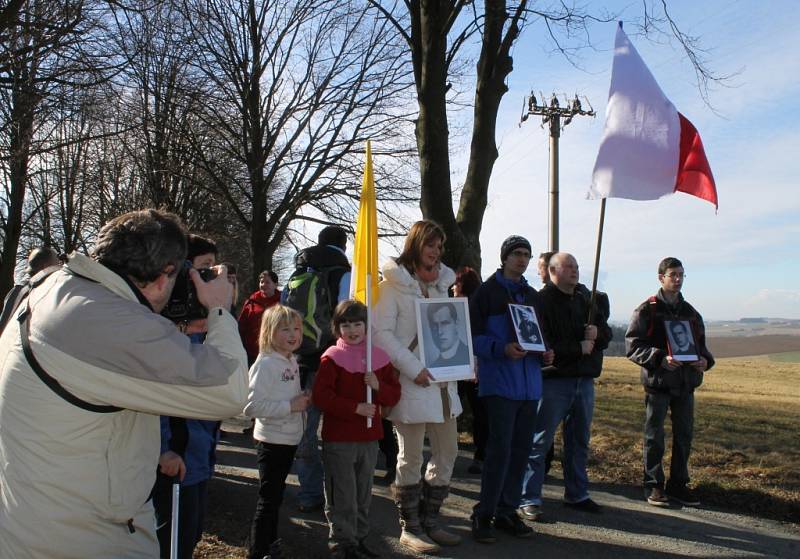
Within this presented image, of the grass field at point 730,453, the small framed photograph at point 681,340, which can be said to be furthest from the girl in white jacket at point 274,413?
the grass field at point 730,453

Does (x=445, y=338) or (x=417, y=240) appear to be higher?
(x=417, y=240)

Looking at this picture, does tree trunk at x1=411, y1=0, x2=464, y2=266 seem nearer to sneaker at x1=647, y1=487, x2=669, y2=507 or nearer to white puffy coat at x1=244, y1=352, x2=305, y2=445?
sneaker at x1=647, y1=487, x2=669, y2=507

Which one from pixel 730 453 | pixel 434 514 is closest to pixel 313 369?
pixel 434 514

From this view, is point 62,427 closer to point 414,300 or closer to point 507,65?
point 414,300

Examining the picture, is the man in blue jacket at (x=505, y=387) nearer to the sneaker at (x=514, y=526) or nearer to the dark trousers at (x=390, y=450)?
the sneaker at (x=514, y=526)

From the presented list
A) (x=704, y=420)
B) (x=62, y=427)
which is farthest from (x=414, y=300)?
(x=704, y=420)

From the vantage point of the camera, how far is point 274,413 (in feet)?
15.1

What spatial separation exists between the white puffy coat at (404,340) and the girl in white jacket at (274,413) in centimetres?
65

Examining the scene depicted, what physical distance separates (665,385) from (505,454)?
2.09 m

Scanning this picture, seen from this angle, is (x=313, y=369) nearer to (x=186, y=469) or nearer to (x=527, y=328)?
(x=527, y=328)

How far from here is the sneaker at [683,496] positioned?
21.2ft

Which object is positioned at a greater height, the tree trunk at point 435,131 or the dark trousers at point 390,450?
the tree trunk at point 435,131

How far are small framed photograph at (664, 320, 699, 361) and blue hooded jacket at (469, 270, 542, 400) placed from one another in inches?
64.4

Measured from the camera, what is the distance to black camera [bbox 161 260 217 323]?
2.67 m
